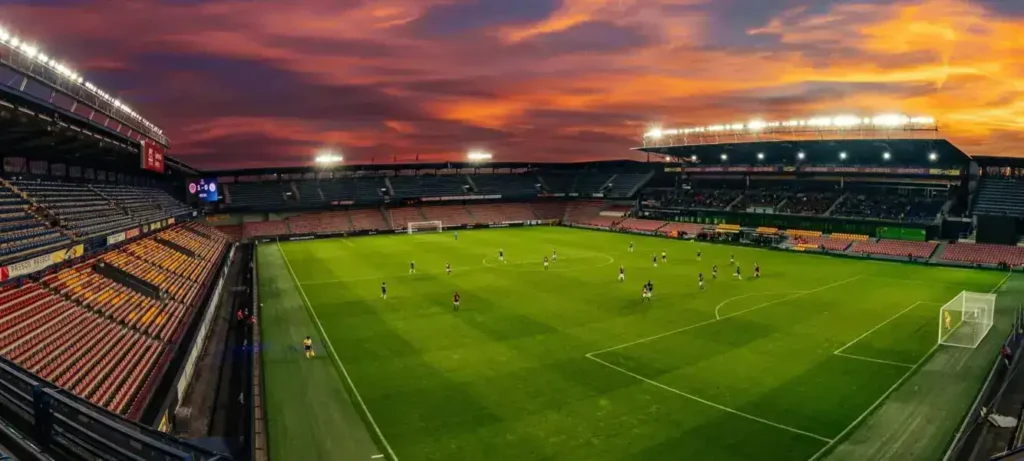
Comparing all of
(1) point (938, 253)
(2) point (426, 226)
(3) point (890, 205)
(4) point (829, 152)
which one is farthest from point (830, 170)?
(2) point (426, 226)

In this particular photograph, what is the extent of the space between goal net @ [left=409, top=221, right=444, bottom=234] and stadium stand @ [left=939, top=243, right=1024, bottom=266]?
61.8m

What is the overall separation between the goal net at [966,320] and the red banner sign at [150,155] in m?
49.4

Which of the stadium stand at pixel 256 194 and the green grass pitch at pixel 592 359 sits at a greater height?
the stadium stand at pixel 256 194

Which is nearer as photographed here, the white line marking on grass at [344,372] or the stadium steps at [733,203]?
the white line marking on grass at [344,372]

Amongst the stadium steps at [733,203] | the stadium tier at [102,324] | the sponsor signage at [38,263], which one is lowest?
the stadium tier at [102,324]

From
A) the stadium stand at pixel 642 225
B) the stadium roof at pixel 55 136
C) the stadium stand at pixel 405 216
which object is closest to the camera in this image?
the stadium roof at pixel 55 136

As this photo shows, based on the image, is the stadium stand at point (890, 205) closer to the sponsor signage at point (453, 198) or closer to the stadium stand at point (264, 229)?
the sponsor signage at point (453, 198)

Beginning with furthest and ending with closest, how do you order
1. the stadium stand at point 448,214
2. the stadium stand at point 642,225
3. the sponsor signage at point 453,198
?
the sponsor signage at point 453,198 < the stadium stand at point 448,214 < the stadium stand at point 642,225

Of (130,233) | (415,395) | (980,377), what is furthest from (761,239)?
(130,233)

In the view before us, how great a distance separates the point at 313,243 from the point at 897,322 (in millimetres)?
62275

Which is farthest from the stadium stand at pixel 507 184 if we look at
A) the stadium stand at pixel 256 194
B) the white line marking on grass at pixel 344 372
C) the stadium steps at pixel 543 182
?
the white line marking on grass at pixel 344 372

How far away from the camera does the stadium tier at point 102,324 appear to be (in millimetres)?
16625

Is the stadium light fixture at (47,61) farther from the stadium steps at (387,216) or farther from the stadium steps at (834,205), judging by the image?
the stadium steps at (834,205)

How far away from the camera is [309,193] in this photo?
91188 mm
